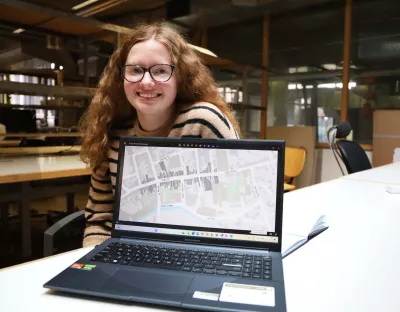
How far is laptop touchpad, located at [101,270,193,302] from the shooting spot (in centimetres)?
56

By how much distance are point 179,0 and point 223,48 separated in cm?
107

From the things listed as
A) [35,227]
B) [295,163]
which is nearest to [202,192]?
[35,227]

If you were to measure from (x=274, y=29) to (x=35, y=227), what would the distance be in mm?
3858

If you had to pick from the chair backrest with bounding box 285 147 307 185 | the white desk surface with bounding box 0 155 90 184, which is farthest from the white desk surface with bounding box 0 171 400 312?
the chair backrest with bounding box 285 147 307 185

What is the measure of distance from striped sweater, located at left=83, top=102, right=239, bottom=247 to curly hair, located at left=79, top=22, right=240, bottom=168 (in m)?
0.04

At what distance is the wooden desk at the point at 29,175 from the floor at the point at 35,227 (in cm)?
16

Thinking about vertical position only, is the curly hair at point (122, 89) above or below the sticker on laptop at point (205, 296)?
above

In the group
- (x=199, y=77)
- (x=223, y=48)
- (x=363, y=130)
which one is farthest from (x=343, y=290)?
(x=223, y=48)

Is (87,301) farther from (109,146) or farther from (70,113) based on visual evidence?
(70,113)

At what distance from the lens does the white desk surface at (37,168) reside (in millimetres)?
1786

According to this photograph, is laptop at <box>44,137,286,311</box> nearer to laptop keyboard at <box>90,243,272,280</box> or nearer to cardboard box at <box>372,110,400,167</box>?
laptop keyboard at <box>90,243,272,280</box>

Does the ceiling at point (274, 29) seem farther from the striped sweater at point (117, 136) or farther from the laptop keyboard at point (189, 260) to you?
the laptop keyboard at point (189, 260)

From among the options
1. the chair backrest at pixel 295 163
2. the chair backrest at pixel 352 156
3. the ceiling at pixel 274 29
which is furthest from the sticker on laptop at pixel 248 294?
the chair backrest at pixel 295 163

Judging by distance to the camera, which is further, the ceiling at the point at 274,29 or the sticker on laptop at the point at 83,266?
the ceiling at the point at 274,29
